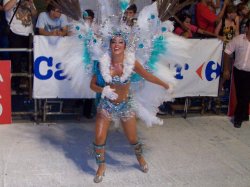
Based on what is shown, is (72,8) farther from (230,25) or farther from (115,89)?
(230,25)

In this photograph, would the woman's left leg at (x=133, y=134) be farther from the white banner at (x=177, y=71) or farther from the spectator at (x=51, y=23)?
the spectator at (x=51, y=23)

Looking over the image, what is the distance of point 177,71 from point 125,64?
2060 millimetres

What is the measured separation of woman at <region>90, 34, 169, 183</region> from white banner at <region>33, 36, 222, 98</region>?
1.34 metres

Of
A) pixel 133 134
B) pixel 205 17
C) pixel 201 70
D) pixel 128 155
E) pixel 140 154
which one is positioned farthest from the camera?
pixel 205 17

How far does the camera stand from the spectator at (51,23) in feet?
21.0

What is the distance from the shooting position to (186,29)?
6.92 metres

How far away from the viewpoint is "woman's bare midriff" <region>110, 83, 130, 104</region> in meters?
4.57

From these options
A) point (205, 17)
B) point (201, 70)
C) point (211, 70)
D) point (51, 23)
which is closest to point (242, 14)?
point (205, 17)

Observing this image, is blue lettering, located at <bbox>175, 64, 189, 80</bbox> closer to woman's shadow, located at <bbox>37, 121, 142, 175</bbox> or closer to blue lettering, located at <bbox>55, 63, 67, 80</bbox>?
woman's shadow, located at <bbox>37, 121, 142, 175</bbox>

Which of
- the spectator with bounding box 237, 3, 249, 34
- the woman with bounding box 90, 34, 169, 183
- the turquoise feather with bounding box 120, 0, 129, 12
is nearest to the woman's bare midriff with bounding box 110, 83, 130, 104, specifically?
the woman with bounding box 90, 34, 169, 183

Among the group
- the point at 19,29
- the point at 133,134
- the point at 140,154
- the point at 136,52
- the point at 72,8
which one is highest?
the point at 72,8

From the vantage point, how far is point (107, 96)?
444 centimetres

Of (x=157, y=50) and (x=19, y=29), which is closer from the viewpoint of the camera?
(x=157, y=50)

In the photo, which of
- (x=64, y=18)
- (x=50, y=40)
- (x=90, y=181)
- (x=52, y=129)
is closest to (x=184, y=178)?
(x=90, y=181)
